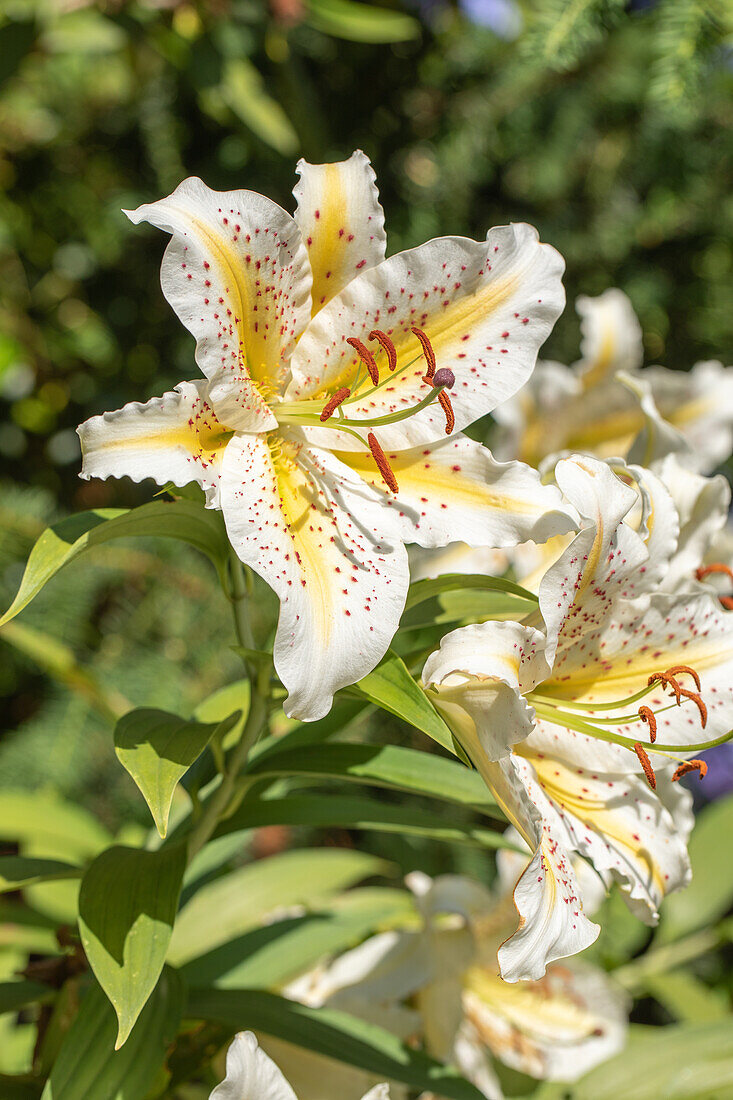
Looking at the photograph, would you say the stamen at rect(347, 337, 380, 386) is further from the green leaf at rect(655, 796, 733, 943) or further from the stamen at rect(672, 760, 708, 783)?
the green leaf at rect(655, 796, 733, 943)

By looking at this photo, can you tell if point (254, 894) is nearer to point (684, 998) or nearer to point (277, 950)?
point (277, 950)

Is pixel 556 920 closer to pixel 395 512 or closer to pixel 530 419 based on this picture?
pixel 395 512

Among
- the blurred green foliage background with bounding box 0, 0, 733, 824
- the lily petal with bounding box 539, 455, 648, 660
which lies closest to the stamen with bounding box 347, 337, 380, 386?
the lily petal with bounding box 539, 455, 648, 660

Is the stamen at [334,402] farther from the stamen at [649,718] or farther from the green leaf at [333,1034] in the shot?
the green leaf at [333,1034]

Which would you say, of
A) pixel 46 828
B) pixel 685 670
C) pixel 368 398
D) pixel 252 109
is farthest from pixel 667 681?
pixel 252 109

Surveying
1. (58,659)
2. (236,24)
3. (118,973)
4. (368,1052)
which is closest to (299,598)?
(118,973)
